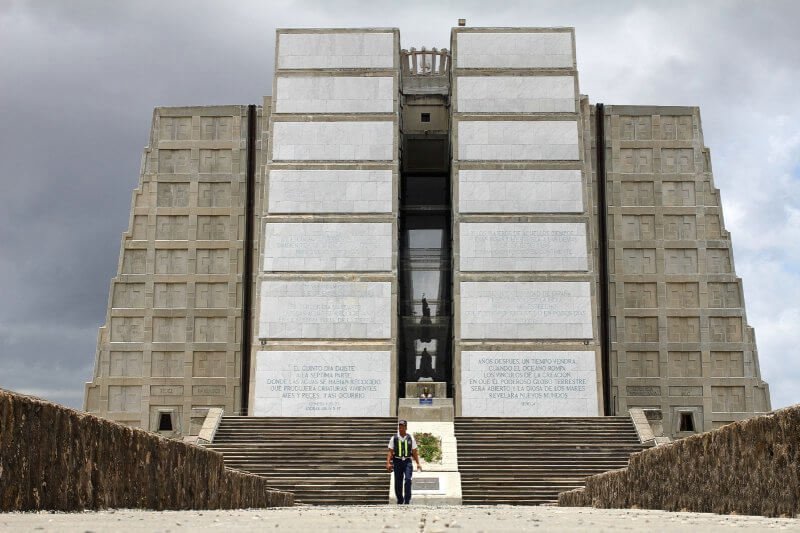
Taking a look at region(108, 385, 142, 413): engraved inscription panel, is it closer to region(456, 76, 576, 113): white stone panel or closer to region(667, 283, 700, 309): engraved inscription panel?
region(456, 76, 576, 113): white stone panel

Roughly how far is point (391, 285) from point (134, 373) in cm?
1293

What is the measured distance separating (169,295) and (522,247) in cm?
1629

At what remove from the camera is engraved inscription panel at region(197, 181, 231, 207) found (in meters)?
49.0

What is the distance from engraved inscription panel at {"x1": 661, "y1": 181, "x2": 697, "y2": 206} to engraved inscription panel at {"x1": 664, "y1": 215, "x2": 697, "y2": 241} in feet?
2.14

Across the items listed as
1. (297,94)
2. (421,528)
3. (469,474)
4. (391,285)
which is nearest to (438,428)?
(469,474)

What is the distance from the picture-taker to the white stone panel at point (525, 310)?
42.1 meters

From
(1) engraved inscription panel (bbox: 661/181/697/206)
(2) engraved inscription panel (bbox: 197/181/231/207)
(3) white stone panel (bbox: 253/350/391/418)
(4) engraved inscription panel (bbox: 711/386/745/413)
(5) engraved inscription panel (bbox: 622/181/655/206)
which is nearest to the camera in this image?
(3) white stone panel (bbox: 253/350/391/418)

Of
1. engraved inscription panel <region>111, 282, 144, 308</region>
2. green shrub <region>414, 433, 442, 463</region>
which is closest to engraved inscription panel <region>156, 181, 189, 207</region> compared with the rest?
engraved inscription panel <region>111, 282, 144, 308</region>

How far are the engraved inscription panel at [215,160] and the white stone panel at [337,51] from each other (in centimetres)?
551

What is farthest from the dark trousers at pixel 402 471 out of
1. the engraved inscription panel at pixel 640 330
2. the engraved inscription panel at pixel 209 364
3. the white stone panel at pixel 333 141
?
the engraved inscription panel at pixel 640 330

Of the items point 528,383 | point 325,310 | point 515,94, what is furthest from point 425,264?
point 528,383

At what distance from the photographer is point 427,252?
49344 millimetres

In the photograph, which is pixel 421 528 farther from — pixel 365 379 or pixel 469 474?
pixel 365 379

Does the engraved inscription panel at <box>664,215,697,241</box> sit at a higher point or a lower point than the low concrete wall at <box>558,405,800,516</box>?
higher
